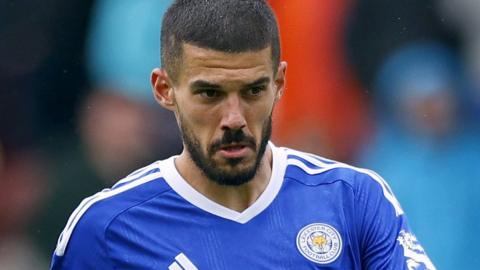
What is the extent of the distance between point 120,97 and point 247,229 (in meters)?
1.90

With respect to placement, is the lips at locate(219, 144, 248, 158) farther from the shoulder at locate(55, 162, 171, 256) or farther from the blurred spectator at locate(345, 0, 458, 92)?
the blurred spectator at locate(345, 0, 458, 92)

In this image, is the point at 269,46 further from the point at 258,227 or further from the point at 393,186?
the point at 393,186

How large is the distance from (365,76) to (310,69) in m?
0.27

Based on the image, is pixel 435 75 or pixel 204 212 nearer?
pixel 204 212

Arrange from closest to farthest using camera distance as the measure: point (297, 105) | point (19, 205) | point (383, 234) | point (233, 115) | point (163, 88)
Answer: point (233, 115) < point (383, 234) < point (163, 88) < point (19, 205) < point (297, 105)

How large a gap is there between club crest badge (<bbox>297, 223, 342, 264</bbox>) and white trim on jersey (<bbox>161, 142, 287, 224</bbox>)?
0.16 meters

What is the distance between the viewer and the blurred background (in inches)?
196

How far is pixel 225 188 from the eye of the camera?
331 cm

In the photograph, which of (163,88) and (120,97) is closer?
(163,88)

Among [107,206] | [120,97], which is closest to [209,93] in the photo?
[107,206]

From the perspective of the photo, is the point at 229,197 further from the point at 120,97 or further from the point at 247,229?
the point at 120,97

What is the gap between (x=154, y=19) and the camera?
507cm

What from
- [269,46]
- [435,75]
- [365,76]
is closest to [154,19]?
[365,76]

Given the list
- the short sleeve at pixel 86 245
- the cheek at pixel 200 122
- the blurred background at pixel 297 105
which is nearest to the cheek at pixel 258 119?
the cheek at pixel 200 122
